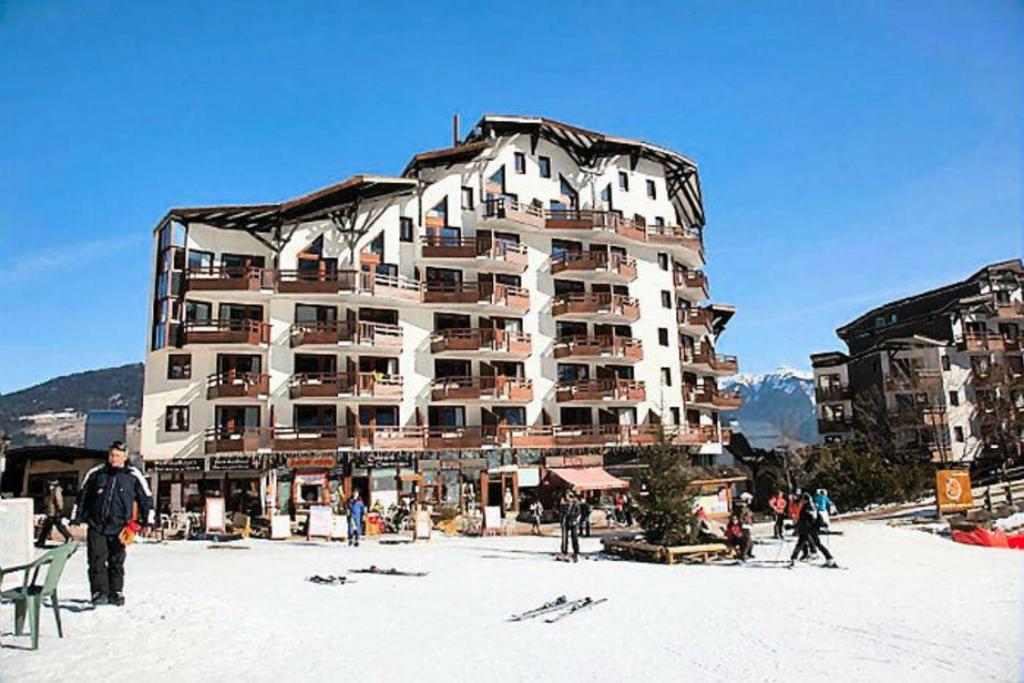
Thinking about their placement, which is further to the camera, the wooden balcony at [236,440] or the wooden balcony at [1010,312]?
the wooden balcony at [1010,312]

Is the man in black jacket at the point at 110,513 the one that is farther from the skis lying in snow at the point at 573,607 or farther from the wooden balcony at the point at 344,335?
the wooden balcony at the point at 344,335

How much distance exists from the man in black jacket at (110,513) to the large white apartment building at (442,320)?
2577 centimetres

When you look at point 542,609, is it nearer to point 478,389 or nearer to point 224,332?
point 224,332

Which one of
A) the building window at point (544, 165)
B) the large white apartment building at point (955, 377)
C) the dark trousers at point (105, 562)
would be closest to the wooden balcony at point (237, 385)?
the building window at point (544, 165)

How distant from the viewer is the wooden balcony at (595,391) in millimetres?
44125

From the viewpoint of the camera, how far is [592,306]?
45.2m

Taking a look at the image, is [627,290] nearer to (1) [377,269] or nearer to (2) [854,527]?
(1) [377,269]

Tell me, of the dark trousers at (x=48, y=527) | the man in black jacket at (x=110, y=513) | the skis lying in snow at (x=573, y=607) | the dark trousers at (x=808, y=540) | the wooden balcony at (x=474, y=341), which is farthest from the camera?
the wooden balcony at (x=474, y=341)

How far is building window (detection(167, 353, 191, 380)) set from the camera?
36.7 meters

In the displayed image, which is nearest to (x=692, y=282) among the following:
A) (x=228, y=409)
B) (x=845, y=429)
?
(x=845, y=429)

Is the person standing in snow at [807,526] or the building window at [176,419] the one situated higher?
the building window at [176,419]

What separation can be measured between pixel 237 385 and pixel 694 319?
29617 millimetres

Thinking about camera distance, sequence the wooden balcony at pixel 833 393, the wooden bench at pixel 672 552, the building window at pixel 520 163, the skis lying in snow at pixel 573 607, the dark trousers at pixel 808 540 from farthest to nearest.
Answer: the wooden balcony at pixel 833 393
the building window at pixel 520 163
the wooden bench at pixel 672 552
the dark trousers at pixel 808 540
the skis lying in snow at pixel 573 607

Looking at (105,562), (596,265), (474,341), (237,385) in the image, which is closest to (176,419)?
(237,385)
